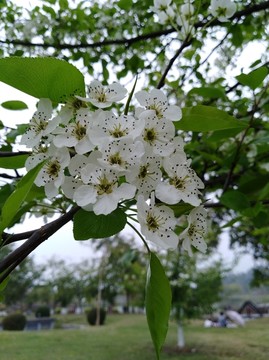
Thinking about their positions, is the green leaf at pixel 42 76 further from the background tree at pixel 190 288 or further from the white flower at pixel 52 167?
the background tree at pixel 190 288

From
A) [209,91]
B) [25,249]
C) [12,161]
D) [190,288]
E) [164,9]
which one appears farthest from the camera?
[190,288]

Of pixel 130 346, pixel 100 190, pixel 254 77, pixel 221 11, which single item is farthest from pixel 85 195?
pixel 130 346

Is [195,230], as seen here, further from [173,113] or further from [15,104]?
[15,104]

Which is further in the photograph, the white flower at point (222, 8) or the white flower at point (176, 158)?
the white flower at point (222, 8)

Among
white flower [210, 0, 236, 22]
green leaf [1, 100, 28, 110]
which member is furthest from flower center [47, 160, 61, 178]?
white flower [210, 0, 236, 22]

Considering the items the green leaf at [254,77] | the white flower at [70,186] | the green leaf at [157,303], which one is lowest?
the green leaf at [157,303]

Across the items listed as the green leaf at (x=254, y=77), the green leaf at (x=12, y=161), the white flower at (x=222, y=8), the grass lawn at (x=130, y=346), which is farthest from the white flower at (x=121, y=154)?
the grass lawn at (x=130, y=346)

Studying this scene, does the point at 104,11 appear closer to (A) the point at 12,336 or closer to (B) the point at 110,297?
(A) the point at 12,336

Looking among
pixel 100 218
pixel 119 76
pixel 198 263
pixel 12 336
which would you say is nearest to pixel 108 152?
pixel 100 218
